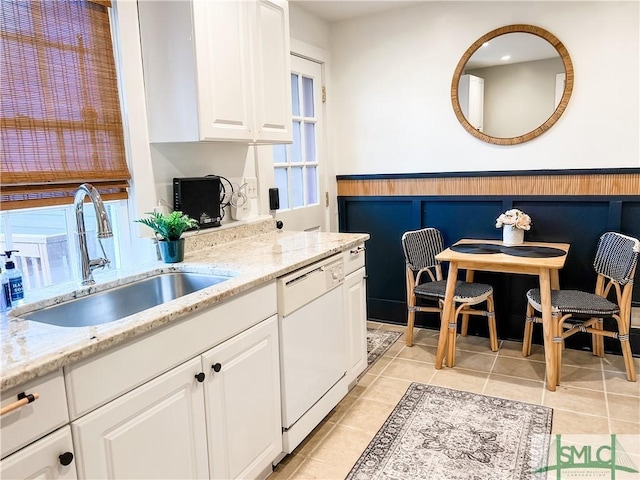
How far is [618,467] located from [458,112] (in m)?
2.38

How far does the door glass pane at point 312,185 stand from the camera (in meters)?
3.71

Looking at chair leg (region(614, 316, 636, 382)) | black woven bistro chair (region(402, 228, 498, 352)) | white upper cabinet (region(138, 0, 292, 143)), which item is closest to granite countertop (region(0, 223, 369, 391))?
white upper cabinet (region(138, 0, 292, 143))

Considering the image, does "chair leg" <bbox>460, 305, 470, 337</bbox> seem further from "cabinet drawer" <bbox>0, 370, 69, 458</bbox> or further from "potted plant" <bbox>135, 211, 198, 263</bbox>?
"cabinet drawer" <bbox>0, 370, 69, 458</bbox>

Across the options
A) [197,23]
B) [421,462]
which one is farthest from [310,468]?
[197,23]

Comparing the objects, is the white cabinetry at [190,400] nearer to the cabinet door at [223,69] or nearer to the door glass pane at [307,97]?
the cabinet door at [223,69]

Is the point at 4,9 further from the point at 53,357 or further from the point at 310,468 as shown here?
the point at 310,468

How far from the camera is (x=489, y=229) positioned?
3.49 meters

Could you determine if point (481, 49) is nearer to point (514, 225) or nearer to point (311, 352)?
point (514, 225)

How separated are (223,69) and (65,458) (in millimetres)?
1680

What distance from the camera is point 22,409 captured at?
105cm

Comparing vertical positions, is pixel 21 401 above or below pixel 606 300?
above

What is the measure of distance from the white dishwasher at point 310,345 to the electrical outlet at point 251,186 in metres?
0.75

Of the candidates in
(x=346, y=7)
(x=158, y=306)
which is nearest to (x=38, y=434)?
(x=158, y=306)

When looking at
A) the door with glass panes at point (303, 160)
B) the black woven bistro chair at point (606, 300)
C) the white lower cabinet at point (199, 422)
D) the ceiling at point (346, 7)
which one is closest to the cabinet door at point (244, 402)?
the white lower cabinet at point (199, 422)
